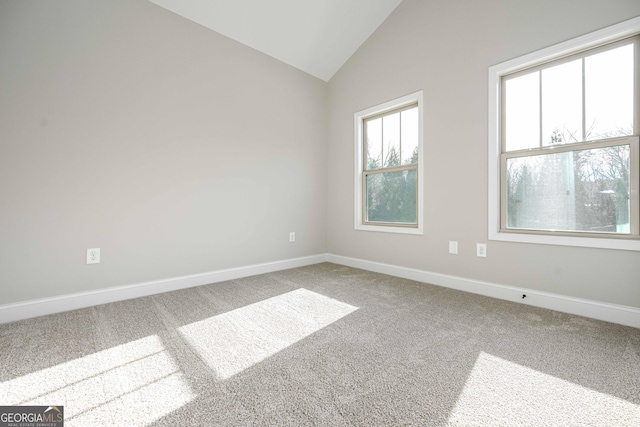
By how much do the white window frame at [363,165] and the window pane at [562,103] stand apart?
3.46ft

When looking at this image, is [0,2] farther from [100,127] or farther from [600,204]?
[600,204]

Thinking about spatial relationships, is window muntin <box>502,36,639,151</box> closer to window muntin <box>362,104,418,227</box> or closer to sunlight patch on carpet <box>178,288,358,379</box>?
window muntin <box>362,104,418,227</box>

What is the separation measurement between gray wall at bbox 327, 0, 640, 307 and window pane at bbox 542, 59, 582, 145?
Answer: 9.6 inches

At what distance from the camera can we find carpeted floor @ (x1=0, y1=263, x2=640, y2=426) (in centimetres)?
111

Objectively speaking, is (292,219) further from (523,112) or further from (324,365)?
(523,112)

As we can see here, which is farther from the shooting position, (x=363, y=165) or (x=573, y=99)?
(x=363, y=165)

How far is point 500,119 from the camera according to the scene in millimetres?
2537

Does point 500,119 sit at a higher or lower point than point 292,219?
higher

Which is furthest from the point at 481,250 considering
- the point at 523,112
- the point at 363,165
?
the point at 363,165

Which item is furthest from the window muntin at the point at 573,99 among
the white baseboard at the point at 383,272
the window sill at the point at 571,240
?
the white baseboard at the point at 383,272

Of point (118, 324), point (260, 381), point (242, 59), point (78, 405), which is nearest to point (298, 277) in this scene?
point (118, 324)

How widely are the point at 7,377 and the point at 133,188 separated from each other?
1.58 m
